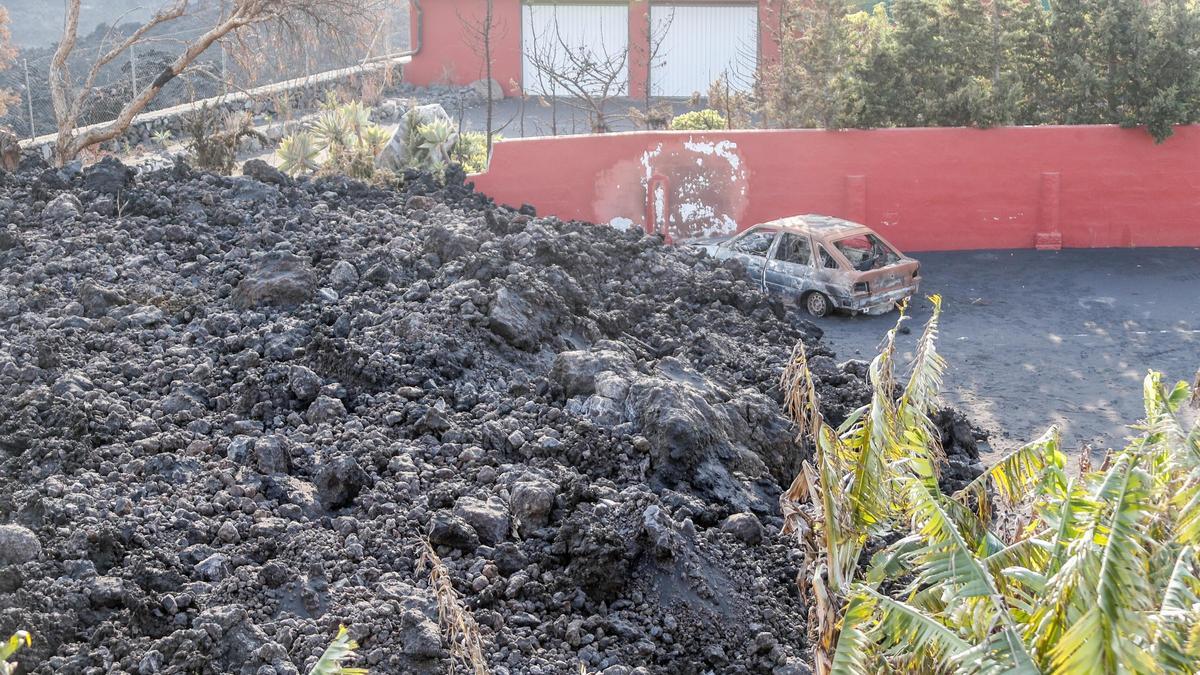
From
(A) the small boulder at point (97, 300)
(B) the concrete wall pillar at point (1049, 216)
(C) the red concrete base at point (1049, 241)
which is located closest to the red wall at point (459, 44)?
(B) the concrete wall pillar at point (1049, 216)

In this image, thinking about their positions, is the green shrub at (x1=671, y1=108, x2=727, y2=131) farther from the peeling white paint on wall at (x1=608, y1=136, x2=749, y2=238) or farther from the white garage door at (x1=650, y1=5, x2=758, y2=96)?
the white garage door at (x1=650, y1=5, x2=758, y2=96)

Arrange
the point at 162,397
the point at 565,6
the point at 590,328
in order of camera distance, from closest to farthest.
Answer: the point at 162,397, the point at 590,328, the point at 565,6

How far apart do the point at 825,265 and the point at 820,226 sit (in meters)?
0.83

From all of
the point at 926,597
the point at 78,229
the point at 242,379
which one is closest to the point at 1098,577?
the point at 926,597

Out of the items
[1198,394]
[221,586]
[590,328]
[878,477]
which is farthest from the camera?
[590,328]

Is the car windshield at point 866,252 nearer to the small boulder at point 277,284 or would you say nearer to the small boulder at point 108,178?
the small boulder at point 277,284

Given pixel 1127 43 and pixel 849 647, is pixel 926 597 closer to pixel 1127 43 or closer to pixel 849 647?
pixel 849 647

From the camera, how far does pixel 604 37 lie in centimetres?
3803

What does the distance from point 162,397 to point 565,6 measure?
97.8 feet

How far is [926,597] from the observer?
223 inches

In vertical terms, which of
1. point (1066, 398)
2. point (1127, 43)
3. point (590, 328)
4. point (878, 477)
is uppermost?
point (1127, 43)

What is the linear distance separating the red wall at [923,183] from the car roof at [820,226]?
115 inches

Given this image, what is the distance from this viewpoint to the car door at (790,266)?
17.7 metres

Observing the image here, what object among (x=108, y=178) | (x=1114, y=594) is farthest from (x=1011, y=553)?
(x=108, y=178)
